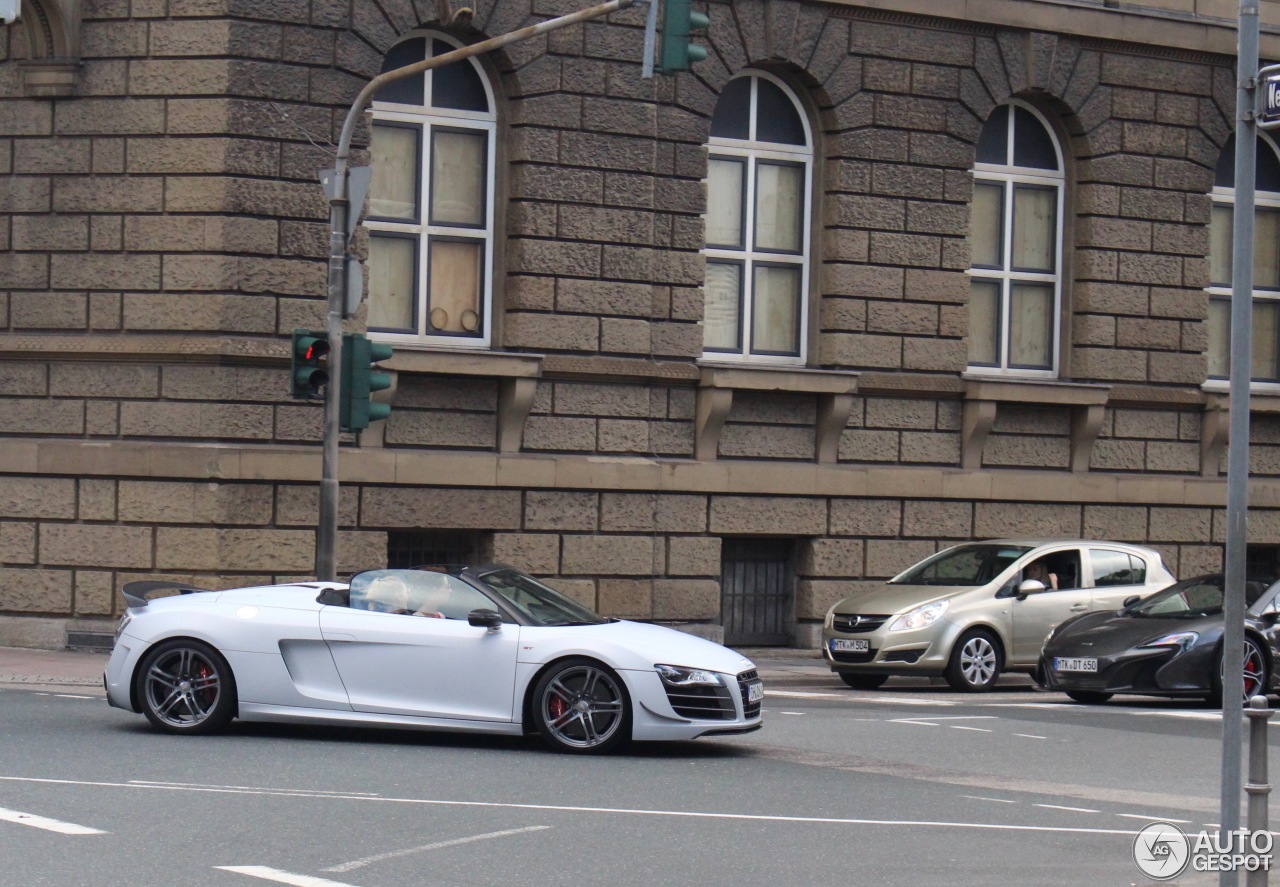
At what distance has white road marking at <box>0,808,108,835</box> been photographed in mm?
9008

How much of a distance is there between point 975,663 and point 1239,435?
457 inches

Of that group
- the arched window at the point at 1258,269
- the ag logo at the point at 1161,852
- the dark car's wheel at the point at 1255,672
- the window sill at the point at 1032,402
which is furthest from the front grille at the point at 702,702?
the arched window at the point at 1258,269

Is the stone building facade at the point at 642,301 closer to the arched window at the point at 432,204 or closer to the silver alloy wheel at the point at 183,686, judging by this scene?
the arched window at the point at 432,204

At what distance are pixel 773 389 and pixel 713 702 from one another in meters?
10.5

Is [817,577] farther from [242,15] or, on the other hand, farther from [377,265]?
[242,15]

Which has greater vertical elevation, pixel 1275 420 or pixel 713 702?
pixel 1275 420

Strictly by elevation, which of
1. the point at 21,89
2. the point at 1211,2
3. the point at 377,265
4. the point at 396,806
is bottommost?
the point at 396,806

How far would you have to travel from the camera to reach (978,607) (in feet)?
63.0

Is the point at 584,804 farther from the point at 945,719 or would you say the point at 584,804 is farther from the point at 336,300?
the point at 336,300

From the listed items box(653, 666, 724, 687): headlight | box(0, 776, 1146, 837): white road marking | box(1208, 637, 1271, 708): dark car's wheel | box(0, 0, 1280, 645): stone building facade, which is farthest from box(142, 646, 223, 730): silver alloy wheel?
box(1208, 637, 1271, 708): dark car's wheel

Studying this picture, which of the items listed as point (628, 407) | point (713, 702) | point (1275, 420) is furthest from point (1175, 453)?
point (713, 702)

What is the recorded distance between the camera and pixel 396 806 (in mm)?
10102

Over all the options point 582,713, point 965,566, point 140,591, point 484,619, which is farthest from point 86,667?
point 965,566

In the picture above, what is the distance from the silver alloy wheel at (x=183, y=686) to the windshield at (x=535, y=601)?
73.3 inches
